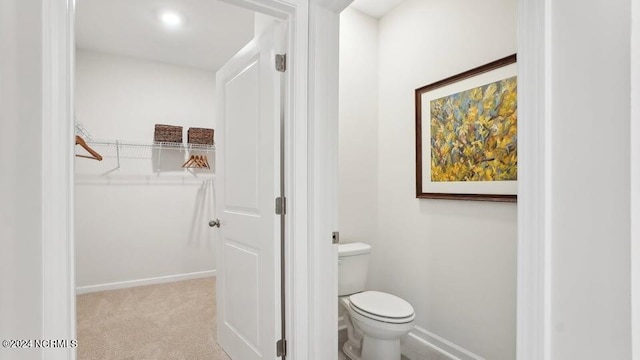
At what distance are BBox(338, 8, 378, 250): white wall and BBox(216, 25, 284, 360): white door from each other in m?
0.82

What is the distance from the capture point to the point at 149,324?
2480 millimetres

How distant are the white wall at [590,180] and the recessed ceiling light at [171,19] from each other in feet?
8.85

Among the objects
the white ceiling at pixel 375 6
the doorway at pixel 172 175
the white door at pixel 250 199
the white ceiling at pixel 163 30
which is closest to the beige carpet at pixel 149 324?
the doorway at pixel 172 175

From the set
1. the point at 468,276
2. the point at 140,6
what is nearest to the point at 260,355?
the point at 468,276

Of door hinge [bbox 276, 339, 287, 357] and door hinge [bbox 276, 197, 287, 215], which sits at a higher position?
door hinge [bbox 276, 197, 287, 215]

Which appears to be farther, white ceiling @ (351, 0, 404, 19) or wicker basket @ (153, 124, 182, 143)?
wicker basket @ (153, 124, 182, 143)

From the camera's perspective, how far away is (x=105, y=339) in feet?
7.34

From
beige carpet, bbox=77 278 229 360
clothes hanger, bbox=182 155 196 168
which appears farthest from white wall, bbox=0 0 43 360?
clothes hanger, bbox=182 155 196 168

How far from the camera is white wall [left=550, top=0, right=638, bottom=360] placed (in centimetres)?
60

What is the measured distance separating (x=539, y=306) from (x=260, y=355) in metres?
1.38

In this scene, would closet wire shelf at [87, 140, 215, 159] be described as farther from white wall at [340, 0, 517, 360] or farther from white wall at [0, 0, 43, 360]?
white wall at [0, 0, 43, 360]

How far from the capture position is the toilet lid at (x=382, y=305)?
1728mm

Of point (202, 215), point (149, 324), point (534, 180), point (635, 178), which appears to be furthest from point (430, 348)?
point (202, 215)

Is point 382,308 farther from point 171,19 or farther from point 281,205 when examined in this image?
point 171,19
